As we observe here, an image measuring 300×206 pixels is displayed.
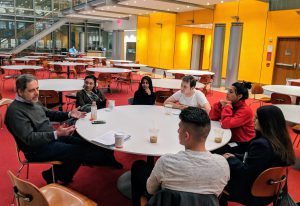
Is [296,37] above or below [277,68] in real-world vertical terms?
above

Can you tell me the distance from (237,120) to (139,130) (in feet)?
3.57

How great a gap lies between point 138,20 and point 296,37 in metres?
11.5

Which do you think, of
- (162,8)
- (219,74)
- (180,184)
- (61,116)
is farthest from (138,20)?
(180,184)

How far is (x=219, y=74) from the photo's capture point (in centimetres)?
1173

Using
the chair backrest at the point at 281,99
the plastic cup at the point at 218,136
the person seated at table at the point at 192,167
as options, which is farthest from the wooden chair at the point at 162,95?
the person seated at table at the point at 192,167

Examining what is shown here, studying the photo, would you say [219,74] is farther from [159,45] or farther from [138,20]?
[138,20]

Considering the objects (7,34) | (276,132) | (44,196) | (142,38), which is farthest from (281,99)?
(7,34)

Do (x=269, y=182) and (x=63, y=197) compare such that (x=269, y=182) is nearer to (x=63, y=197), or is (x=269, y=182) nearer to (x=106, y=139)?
(x=106, y=139)

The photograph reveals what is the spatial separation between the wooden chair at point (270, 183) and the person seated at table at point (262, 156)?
0.22 feet

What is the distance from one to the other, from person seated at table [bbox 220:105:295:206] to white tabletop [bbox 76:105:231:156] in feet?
1.05

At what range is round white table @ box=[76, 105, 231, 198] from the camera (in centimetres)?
218

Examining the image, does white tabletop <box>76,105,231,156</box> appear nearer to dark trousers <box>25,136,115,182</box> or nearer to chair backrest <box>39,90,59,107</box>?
dark trousers <box>25,136,115,182</box>

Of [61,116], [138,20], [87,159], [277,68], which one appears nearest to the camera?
[87,159]

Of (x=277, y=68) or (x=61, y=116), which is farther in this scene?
(x=277, y=68)
